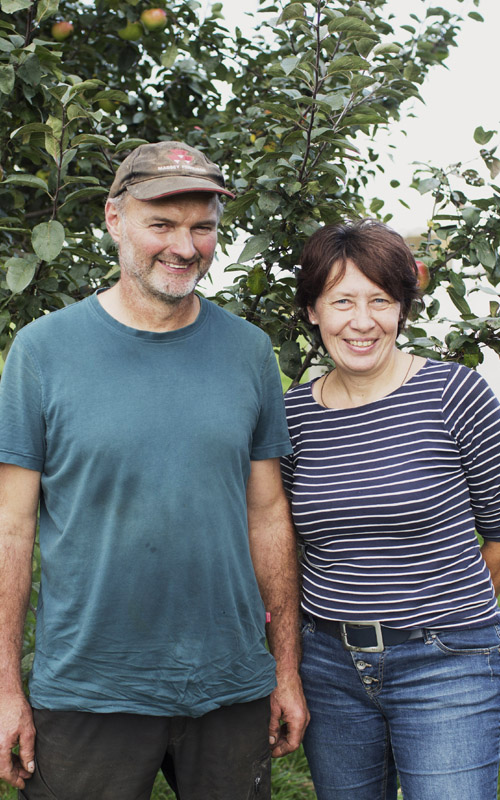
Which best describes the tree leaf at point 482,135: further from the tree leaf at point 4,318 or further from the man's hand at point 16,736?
the man's hand at point 16,736

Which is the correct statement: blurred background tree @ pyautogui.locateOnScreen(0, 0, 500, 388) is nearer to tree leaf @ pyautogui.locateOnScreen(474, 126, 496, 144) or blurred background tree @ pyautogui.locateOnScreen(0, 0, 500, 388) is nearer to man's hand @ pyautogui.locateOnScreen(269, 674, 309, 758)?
tree leaf @ pyautogui.locateOnScreen(474, 126, 496, 144)

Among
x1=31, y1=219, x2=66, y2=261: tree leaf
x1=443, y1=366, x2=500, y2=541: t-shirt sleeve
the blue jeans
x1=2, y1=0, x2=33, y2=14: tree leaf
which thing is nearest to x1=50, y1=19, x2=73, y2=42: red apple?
x1=2, y1=0, x2=33, y2=14: tree leaf

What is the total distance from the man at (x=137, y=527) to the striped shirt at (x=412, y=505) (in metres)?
0.20

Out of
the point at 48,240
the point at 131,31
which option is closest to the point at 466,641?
the point at 48,240

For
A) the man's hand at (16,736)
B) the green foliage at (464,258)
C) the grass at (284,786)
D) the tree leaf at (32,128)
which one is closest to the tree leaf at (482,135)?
the green foliage at (464,258)

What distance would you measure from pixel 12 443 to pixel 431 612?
94 centimetres

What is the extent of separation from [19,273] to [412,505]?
1.05 metres

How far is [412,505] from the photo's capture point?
5.67ft

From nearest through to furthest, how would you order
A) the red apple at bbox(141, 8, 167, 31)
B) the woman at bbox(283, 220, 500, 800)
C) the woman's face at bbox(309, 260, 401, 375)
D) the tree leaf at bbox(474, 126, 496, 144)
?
1. the woman at bbox(283, 220, 500, 800)
2. the woman's face at bbox(309, 260, 401, 375)
3. the tree leaf at bbox(474, 126, 496, 144)
4. the red apple at bbox(141, 8, 167, 31)

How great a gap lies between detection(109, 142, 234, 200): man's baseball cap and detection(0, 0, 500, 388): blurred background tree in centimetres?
17

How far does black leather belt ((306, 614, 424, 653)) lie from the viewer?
174cm

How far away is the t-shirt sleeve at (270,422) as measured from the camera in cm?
185

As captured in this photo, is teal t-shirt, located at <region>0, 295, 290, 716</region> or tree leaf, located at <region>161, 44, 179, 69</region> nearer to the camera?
teal t-shirt, located at <region>0, 295, 290, 716</region>

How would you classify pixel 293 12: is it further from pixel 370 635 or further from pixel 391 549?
pixel 370 635
